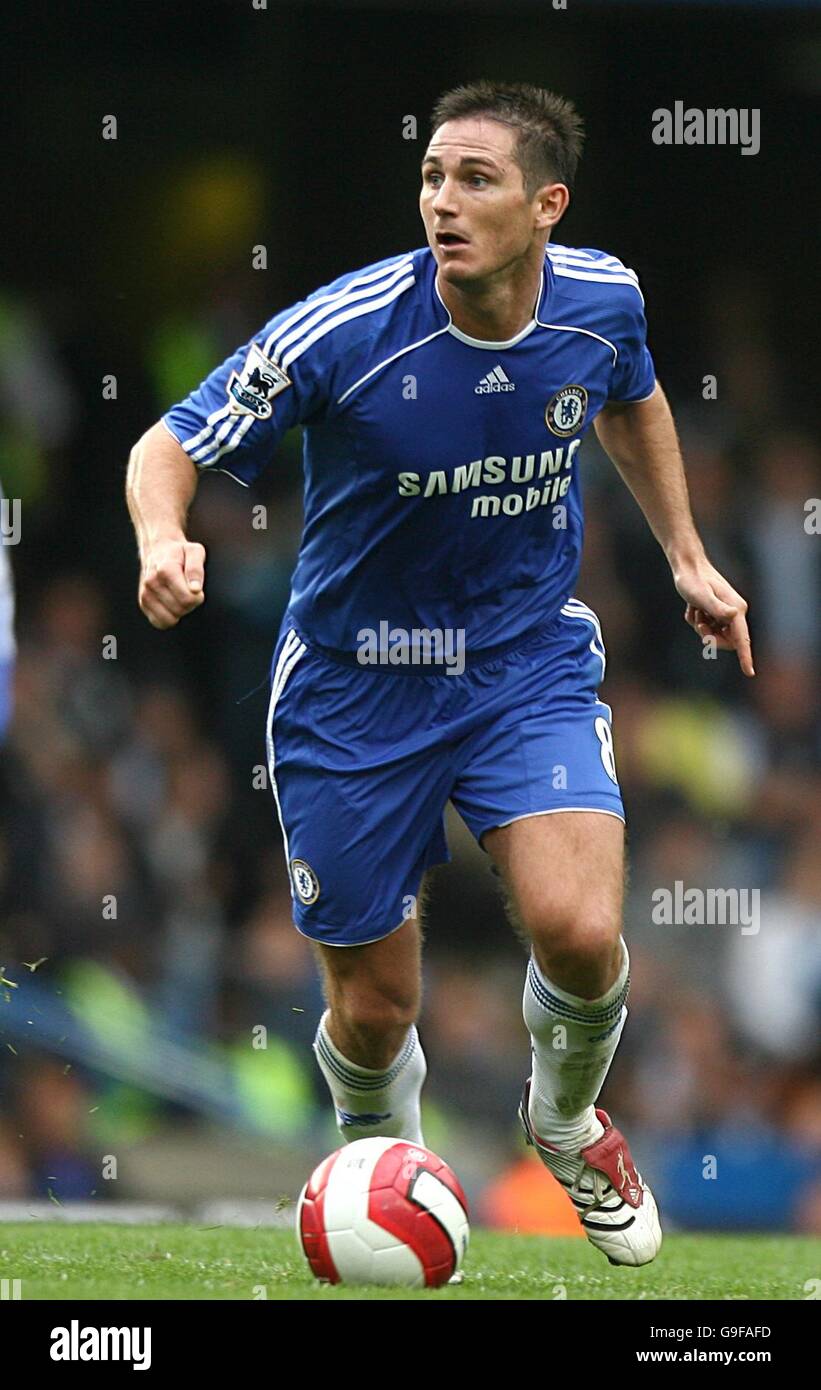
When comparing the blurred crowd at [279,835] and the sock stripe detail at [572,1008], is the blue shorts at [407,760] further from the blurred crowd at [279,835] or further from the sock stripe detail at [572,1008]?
the blurred crowd at [279,835]

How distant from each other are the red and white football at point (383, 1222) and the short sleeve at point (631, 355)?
6.31 feet

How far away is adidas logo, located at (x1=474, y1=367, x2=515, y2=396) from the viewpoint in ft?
16.5

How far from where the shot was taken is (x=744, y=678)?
10852 mm

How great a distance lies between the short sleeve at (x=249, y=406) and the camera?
4.80m

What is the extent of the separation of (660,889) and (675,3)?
393 cm

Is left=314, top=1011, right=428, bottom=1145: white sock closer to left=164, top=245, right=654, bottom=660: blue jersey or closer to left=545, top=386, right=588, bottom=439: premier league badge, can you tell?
left=164, top=245, right=654, bottom=660: blue jersey

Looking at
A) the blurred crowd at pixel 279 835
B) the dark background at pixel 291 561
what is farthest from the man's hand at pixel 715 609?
the dark background at pixel 291 561

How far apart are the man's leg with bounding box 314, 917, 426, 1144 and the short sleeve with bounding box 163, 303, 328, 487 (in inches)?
46.2

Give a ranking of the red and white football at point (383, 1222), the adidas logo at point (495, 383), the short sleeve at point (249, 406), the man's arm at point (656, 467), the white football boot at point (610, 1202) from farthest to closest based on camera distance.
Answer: the man's arm at point (656, 467) < the white football boot at point (610, 1202) < the adidas logo at point (495, 383) < the short sleeve at point (249, 406) < the red and white football at point (383, 1222)

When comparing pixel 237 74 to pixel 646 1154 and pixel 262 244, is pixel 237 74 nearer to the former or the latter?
pixel 262 244

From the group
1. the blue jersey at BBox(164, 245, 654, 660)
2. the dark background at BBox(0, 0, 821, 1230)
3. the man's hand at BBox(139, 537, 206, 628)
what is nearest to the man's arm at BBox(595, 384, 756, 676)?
the blue jersey at BBox(164, 245, 654, 660)
